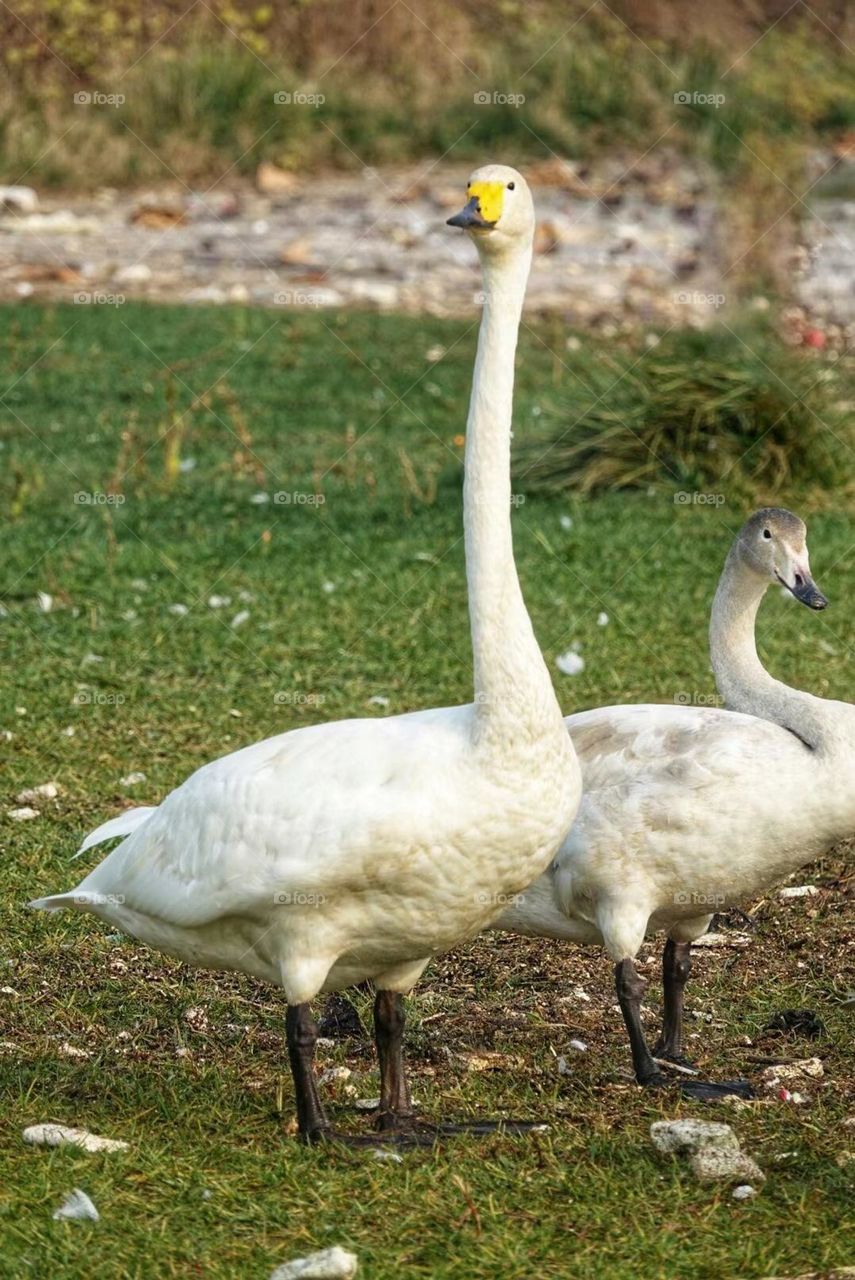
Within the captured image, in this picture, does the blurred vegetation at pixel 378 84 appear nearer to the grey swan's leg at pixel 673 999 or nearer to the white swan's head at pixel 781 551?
the white swan's head at pixel 781 551

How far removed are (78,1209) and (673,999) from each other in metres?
1.73

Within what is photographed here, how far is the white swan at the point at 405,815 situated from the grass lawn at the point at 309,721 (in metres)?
0.42

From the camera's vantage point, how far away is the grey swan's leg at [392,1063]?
439 cm

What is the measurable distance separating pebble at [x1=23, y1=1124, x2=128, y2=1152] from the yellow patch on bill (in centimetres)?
218

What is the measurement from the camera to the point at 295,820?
410cm

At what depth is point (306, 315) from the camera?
46.2ft

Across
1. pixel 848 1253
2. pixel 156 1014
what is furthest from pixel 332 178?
pixel 848 1253

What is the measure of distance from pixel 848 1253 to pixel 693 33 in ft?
62.3

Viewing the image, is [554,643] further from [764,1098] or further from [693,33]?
[693,33]

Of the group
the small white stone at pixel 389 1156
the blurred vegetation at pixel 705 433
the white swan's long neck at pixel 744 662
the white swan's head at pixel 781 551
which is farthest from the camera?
the blurred vegetation at pixel 705 433

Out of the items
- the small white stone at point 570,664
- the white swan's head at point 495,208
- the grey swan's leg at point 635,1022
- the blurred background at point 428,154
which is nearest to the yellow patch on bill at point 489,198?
the white swan's head at point 495,208

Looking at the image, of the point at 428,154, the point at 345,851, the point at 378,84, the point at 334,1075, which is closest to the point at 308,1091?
the point at 334,1075

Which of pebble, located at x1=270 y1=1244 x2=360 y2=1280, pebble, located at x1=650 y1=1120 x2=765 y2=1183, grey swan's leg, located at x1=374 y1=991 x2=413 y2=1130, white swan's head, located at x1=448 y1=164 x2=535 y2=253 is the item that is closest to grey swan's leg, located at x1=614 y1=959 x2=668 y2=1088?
pebble, located at x1=650 y1=1120 x2=765 y2=1183

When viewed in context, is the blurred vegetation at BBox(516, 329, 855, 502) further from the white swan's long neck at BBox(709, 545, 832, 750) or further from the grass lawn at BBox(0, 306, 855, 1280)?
the white swan's long neck at BBox(709, 545, 832, 750)
